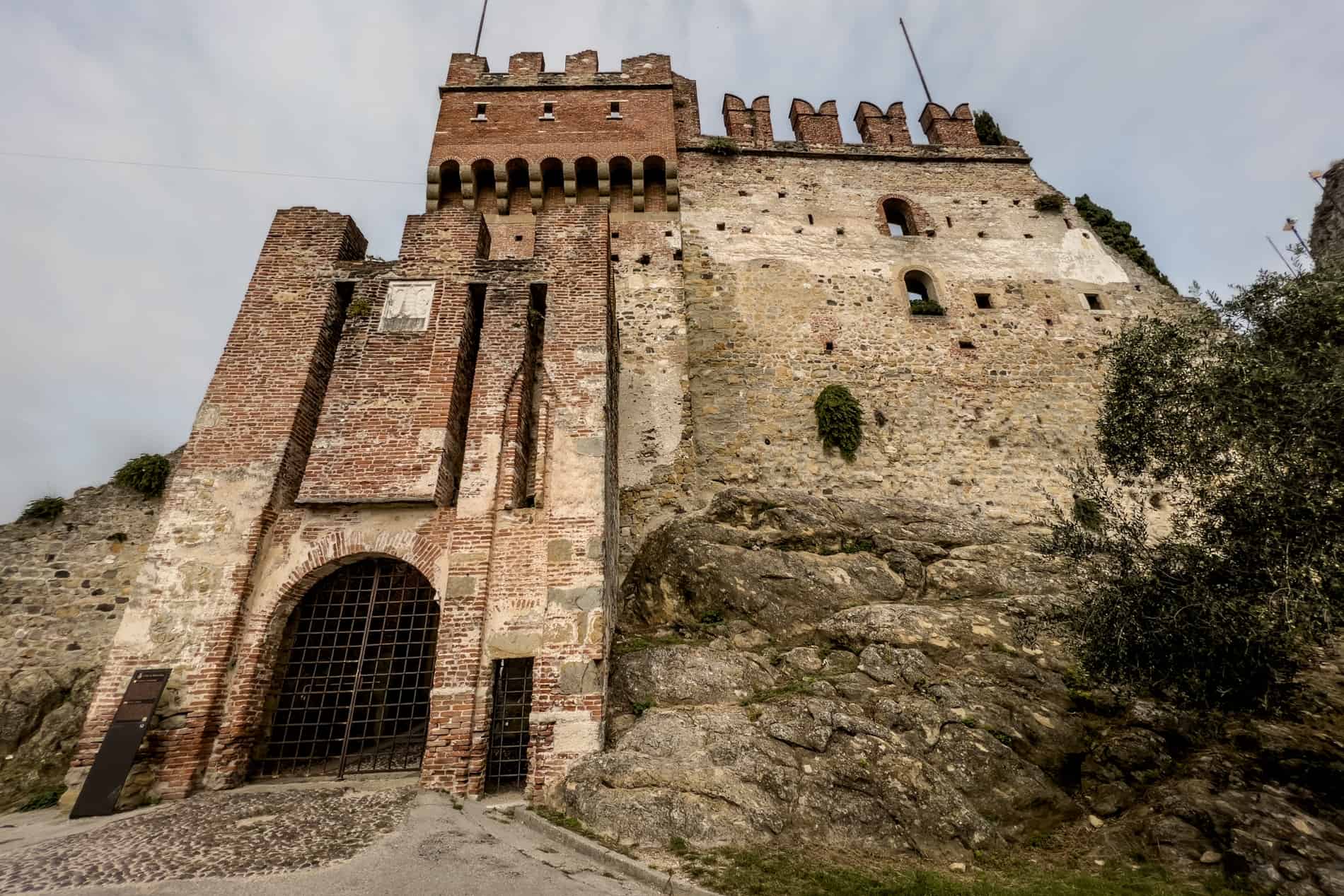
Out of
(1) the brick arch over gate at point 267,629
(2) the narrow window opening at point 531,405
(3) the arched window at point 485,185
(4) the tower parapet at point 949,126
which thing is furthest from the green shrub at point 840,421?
(4) the tower parapet at point 949,126

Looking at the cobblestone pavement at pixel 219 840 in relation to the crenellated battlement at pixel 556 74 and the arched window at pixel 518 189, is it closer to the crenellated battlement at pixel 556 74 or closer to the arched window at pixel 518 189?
the arched window at pixel 518 189

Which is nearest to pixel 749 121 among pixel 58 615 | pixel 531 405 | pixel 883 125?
pixel 883 125

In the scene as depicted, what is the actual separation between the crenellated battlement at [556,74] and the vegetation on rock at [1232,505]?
1456cm

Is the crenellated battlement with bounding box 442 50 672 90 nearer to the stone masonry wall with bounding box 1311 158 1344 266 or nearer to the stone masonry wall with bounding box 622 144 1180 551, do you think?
the stone masonry wall with bounding box 622 144 1180 551

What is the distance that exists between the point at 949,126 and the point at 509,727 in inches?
814

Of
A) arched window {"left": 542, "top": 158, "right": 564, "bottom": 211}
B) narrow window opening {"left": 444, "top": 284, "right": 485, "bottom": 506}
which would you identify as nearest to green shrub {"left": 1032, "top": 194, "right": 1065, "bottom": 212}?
arched window {"left": 542, "top": 158, "right": 564, "bottom": 211}

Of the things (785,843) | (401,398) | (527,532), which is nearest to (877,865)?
(785,843)

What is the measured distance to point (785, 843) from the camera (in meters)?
5.75

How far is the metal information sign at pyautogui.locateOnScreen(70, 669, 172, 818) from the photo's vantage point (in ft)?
21.0

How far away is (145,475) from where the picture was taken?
1077 cm

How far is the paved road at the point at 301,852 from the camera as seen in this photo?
4.46 m

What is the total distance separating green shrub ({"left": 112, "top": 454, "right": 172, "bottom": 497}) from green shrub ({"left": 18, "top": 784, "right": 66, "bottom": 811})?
4.63 m

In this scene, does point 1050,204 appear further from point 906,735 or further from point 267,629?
point 267,629

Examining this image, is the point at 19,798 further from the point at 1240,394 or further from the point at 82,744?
the point at 1240,394
